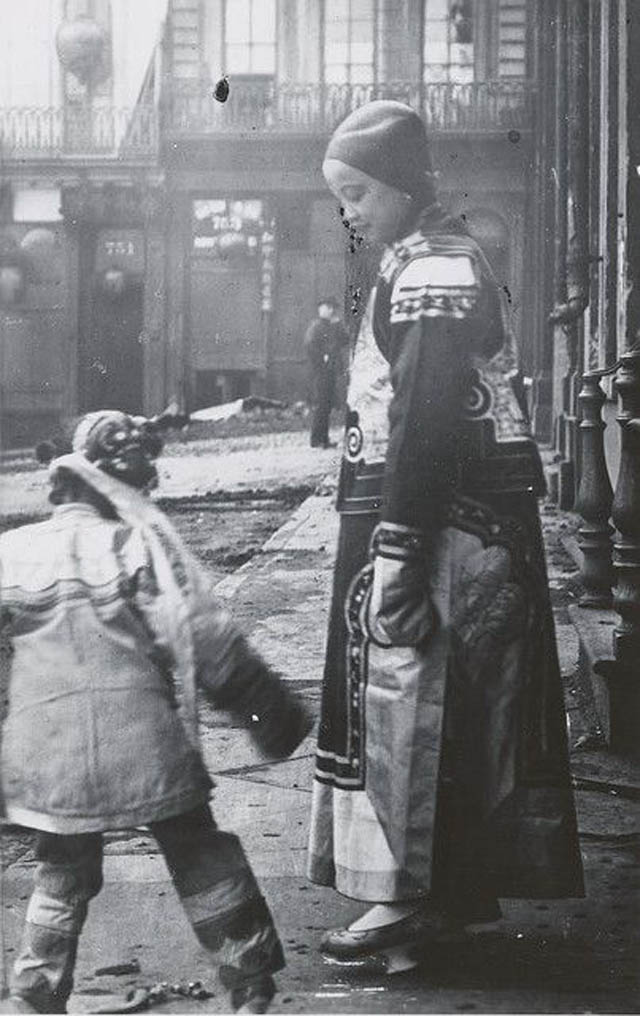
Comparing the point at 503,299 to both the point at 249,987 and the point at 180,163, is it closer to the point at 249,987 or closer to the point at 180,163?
the point at 180,163

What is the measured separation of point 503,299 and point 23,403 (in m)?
0.97

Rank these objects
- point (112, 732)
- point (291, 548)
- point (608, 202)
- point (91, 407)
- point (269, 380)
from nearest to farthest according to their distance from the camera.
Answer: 1. point (112, 732)
2. point (91, 407)
3. point (269, 380)
4. point (291, 548)
5. point (608, 202)

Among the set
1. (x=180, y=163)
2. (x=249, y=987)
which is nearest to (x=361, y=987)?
(x=249, y=987)

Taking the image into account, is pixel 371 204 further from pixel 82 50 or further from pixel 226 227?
pixel 82 50

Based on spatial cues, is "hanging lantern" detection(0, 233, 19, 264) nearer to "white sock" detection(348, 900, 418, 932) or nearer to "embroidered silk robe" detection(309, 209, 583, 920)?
"embroidered silk robe" detection(309, 209, 583, 920)

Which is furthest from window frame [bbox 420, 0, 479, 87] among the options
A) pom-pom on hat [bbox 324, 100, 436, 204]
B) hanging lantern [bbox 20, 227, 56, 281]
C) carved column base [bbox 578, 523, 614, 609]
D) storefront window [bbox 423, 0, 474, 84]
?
carved column base [bbox 578, 523, 614, 609]

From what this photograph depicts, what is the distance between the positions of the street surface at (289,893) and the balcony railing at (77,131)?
2.27 feet

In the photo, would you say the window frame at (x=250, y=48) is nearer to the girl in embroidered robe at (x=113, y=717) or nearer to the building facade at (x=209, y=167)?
the building facade at (x=209, y=167)

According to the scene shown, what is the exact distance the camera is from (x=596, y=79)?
4.64 metres

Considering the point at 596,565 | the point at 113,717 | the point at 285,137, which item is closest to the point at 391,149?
the point at 285,137

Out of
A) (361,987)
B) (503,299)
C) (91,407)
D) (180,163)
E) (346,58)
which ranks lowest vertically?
(361,987)

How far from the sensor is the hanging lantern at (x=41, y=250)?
3.23 metres

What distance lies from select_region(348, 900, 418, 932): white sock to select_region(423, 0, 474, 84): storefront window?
A: 1.67 meters

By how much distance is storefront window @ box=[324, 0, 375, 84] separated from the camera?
3225 mm
